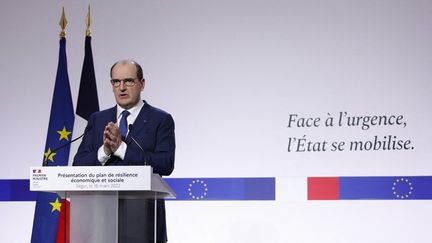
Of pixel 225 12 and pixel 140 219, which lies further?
pixel 225 12

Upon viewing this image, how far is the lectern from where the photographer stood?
264 centimetres

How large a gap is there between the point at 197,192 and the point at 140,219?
2475 millimetres

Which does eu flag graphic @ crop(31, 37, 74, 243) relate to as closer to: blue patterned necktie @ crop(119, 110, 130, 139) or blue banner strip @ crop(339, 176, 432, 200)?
blue patterned necktie @ crop(119, 110, 130, 139)

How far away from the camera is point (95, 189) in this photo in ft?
8.69

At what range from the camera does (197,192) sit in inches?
208

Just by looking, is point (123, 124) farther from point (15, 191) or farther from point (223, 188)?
point (15, 191)

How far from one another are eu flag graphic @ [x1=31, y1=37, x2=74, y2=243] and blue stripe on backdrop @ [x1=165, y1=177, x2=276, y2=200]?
858 mm

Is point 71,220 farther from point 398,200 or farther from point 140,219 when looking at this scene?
point 398,200

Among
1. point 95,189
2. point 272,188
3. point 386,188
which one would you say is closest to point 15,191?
point 272,188

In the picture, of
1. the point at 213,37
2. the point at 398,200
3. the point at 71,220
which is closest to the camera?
the point at 71,220

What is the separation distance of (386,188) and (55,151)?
8.15 ft

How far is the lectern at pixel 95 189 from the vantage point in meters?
2.64

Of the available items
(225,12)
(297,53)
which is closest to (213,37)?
(225,12)

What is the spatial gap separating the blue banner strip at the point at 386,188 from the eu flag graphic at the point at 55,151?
6.99 feet
